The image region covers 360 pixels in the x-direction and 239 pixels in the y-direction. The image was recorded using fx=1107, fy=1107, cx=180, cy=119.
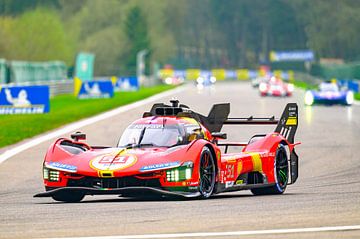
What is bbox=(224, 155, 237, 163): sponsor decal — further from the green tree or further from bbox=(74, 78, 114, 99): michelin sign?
the green tree

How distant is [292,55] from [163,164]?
540 feet

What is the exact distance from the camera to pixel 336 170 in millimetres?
19047

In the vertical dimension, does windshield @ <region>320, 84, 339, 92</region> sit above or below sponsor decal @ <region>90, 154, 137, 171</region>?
below

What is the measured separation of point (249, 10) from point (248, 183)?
178842 millimetres

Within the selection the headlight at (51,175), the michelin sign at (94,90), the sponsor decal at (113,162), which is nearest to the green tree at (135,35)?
the michelin sign at (94,90)

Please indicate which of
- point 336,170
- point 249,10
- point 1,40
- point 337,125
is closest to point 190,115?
point 336,170

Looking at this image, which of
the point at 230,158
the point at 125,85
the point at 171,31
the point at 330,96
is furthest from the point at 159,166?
the point at 171,31

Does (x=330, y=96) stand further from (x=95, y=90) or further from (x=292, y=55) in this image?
(x=292, y=55)

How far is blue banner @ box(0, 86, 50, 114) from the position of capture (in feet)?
137

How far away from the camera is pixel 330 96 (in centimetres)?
5000

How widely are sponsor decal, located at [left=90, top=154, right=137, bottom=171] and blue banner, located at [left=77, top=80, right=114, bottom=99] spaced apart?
160 ft

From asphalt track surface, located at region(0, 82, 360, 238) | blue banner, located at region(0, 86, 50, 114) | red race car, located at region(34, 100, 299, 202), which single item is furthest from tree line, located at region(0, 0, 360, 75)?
red race car, located at region(34, 100, 299, 202)

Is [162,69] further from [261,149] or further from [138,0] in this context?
[261,149]

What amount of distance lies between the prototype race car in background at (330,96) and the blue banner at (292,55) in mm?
122287
